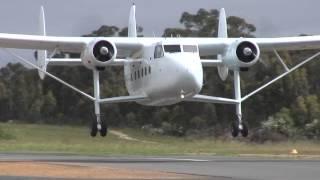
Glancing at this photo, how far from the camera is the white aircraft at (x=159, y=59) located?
33.2m

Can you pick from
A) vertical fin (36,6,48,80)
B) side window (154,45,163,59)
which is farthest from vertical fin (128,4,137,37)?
side window (154,45,163,59)

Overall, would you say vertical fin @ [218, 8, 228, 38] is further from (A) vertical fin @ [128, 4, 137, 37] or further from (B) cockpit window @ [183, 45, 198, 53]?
(B) cockpit window @ [183, 45, 198, 53]

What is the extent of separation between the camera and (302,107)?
71.6 m

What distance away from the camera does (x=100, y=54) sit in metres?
35.2

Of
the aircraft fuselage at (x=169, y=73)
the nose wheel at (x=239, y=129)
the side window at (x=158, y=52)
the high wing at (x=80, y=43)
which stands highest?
the high wing at (x=80, y=43)

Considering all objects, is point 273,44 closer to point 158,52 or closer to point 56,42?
point 158,52

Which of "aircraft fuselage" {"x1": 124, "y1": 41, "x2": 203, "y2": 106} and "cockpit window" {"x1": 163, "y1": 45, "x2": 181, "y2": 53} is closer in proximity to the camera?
"aircraft fuselage" {"x1": 124, "y1": 41, "x2": 203, "y2": 106}

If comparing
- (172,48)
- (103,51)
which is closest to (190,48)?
(172,48)

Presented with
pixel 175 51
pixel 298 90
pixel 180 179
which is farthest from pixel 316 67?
pixel 180 179

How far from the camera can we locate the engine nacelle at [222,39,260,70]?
36719 mm

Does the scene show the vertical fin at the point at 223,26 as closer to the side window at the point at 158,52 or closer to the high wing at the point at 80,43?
the high wing at the point at 80,43

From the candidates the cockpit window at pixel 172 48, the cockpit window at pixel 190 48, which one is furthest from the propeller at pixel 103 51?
the cockpit window at pixel 190 48

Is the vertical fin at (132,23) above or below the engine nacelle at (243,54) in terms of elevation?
above

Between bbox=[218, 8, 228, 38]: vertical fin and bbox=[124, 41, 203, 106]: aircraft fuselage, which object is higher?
bbox=[218, 8, 228, 38]: vertical fin
